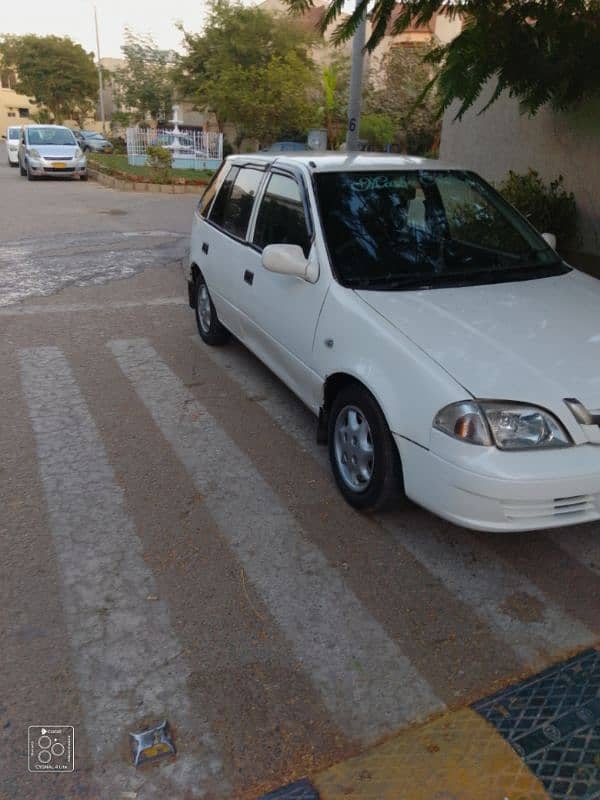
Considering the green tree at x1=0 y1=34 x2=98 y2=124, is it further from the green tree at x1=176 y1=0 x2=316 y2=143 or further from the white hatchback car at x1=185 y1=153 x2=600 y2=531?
the white hatchback car at x1=185 y1=153 x2=600 y2=531

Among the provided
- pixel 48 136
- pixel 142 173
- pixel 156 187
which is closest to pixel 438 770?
pixel 156 187

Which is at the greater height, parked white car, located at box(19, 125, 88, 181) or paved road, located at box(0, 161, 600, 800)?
parked white car, located at box(19, 125, 88, 181)

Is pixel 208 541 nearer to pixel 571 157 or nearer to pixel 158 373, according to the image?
pixel 158 373

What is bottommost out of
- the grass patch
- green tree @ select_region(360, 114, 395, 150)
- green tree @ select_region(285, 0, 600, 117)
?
the grass patch

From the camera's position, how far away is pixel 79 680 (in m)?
2.67

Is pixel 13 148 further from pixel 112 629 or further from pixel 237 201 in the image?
pixel 112 629

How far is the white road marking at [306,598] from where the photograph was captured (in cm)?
260

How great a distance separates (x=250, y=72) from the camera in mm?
26594

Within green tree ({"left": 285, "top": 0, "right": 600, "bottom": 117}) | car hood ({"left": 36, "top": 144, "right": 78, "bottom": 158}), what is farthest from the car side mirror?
car hood ({"left": 36, "top": 144, "right": 78, "bottom": 158})

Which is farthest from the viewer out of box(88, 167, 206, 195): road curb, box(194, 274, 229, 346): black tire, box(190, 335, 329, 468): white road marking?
box(88, 167, 206, 195): road curb

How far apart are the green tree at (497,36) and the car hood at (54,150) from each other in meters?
19.4

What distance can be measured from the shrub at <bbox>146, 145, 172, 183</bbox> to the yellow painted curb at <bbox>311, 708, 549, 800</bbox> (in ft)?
68.1

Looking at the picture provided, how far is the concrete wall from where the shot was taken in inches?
367

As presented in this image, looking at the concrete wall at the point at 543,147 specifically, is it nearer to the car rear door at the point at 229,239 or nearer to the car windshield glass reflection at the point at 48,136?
the car rear door at the point at 229,239
